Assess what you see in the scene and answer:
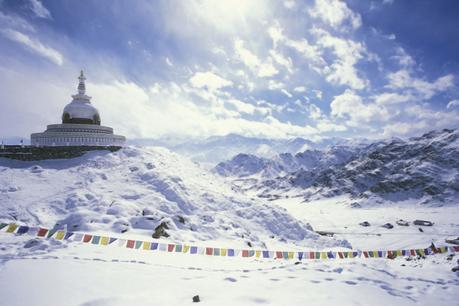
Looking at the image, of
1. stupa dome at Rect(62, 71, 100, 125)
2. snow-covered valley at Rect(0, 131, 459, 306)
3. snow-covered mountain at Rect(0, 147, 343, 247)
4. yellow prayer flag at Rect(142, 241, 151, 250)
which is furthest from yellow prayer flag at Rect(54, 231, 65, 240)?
stupa dome at Rect(62, 71, 100, 125)

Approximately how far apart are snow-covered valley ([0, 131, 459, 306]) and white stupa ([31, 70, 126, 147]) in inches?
239

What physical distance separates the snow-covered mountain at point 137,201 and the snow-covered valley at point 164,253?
13cm

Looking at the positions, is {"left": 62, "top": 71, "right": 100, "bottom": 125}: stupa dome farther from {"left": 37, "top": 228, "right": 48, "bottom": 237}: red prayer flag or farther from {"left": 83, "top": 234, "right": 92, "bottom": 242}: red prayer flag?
{"left": 83, "top": 234, "right": 92, "bottom": 242}: red prayer flag

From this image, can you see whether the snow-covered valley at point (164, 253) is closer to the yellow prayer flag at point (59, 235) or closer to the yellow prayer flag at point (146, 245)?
the yellow prayer flag at point (59, 235)

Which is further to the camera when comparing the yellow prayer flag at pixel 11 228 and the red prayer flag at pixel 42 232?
the red prayer flag at pixel 42 232

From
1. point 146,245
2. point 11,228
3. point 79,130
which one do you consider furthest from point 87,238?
point 79,130

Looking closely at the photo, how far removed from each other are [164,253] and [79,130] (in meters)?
28.8

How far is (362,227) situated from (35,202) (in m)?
76.7

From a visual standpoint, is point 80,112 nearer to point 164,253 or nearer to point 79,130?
point 79,130

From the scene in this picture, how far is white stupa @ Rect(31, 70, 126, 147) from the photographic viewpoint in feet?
129

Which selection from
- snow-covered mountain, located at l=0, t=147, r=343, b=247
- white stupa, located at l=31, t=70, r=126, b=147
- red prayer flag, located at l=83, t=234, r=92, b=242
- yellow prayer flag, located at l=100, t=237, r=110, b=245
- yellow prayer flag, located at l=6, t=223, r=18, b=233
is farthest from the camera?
white stupa, located at l=31, t=70, r=126, b=147

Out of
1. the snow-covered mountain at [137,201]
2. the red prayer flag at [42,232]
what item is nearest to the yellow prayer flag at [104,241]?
→ the red prayer flag at [42,232]

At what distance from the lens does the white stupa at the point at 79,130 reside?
3931 centimetres

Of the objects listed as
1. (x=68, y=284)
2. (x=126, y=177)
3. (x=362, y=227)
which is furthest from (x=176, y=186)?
(x=362, y=227)
